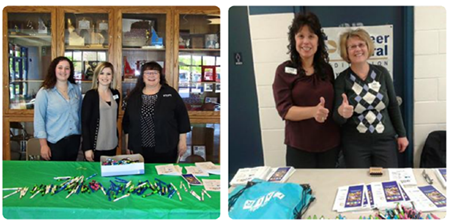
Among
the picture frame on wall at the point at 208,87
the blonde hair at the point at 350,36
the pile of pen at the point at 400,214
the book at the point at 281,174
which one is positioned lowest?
the pile of pen at the point at 400,214

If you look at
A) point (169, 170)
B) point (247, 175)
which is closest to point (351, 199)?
point (247, 175)

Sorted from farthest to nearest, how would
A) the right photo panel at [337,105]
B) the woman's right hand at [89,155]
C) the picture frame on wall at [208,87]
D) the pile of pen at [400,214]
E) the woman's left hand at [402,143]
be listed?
the picture frame on wall at [208,87] → the woman's right hand at [89,155] → the woman's left hand at [402,143] → the right photo panel at [337,105] → the pile of pen at [400,214]

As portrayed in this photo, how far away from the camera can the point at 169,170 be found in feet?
5.89

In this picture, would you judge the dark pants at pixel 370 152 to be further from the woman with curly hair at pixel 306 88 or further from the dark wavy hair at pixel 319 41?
the dark wavy hair at pixel 319 41

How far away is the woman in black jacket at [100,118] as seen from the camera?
2277 millimetres

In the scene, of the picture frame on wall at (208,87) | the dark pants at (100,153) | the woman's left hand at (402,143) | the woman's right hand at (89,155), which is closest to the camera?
the woman's left hand at (402,143)

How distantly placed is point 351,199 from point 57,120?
168cm

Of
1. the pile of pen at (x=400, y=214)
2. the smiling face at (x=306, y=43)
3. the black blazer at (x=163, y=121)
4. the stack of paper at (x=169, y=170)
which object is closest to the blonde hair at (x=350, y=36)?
the smiling face at (x=306, y=43)

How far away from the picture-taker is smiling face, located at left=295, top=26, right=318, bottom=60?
4.58 ft

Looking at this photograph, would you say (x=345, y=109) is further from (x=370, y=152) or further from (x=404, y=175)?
(x=404, y=175)

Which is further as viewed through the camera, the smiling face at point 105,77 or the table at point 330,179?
the smiling face at point 105,77

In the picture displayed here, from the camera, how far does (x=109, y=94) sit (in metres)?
2.40

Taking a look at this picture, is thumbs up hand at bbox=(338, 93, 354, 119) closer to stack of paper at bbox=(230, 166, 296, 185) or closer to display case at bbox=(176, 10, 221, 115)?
stack of paper at bbox=(230, 166, 296, 185)

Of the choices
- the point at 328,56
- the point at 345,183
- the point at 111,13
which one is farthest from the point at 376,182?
the point at 111,13
